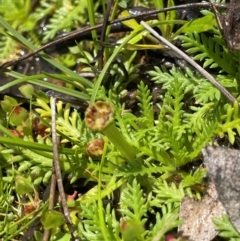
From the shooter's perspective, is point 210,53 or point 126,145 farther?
point 210,53

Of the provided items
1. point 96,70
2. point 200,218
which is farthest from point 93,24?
point 200,218

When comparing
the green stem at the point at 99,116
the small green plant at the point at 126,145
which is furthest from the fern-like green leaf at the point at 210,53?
the green stem at the point at 99,116

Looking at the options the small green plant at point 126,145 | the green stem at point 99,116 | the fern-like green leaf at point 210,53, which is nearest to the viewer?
the green stem at point 99,116

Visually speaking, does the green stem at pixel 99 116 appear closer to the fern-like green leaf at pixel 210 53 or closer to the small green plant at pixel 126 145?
the small green plant at pixel 126 145

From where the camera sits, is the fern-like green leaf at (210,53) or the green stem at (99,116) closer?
the green stem at (99,116)

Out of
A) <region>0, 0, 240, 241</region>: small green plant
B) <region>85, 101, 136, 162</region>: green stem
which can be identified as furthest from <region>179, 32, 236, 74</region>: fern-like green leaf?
<region>85, 101, 136, 162</region>: green stem

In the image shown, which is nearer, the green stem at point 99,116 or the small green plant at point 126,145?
the green stem at point 99,116

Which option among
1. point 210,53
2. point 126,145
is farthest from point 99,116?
point 210,53

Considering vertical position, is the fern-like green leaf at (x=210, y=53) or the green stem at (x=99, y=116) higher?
the green stem at (x=99, y=116)

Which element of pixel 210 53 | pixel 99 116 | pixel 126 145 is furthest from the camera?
pixel 210 53

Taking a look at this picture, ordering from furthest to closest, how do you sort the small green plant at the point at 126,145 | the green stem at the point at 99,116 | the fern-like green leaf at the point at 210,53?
the fern-like green leaf at the point at 210,53
the small green plant at the point at 126,145
the green stem at the point at 99,116

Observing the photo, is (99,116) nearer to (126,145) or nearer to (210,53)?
(126,145)

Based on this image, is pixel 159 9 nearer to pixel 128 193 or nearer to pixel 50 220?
pixel 128 193
